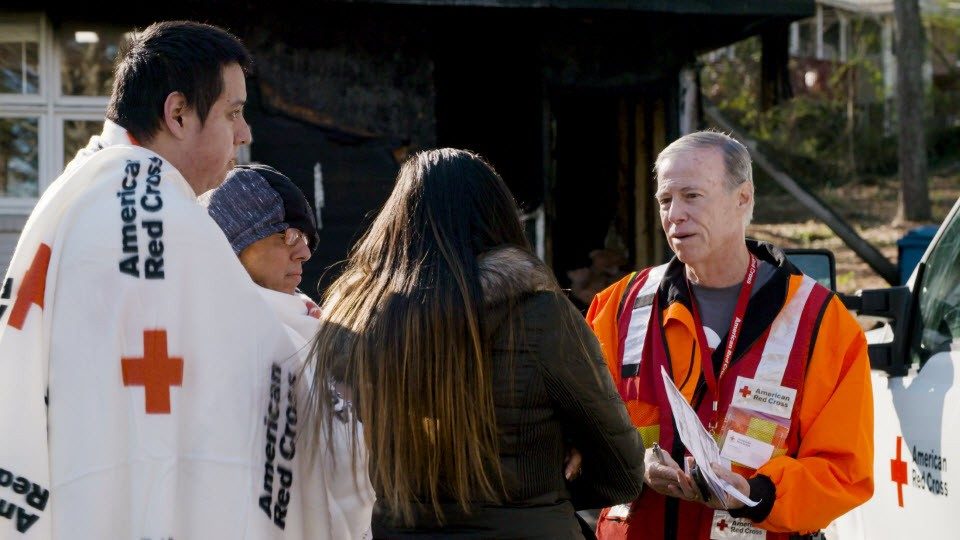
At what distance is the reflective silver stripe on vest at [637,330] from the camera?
3.46 metres

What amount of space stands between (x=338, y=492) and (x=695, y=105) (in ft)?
22.7

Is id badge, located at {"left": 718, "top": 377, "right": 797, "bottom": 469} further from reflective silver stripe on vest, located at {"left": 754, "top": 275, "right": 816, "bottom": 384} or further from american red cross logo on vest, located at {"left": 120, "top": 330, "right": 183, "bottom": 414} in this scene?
american red cross logo on vest, located at {"left": 120, "top": 330, "right": 183, "bottom": 414}

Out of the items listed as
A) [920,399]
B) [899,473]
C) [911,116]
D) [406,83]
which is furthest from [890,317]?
[911,116]

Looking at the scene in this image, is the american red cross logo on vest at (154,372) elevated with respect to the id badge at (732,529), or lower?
elevated

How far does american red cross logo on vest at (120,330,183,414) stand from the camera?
2.55m

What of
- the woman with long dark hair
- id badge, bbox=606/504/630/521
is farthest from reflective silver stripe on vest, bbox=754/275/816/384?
the woman with long dark hair

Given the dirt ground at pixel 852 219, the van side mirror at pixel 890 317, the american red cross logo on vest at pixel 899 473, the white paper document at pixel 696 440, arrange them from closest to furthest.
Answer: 1. the white paper document at pixel 696 440
2. the american red cross logo on vest at pixel 899 473
3. the van side mirror at pixel 890 317
4. the dirt ground at pixel 852 219

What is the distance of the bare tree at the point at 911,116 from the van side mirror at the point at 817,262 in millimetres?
15665

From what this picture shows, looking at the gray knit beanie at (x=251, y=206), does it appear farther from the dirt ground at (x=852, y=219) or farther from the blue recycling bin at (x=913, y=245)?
the dirt ground at (x=852, y=219)

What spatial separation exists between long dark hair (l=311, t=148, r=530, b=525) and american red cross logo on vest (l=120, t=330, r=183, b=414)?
31 cm

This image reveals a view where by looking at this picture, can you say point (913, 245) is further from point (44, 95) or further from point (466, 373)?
point (466, 373)

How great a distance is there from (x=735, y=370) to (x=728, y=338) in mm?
100

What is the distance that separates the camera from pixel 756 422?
3.23 meters

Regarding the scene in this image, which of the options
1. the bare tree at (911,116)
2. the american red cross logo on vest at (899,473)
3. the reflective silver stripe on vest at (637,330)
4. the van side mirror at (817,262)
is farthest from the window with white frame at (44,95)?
the bare tree at (911,116)
